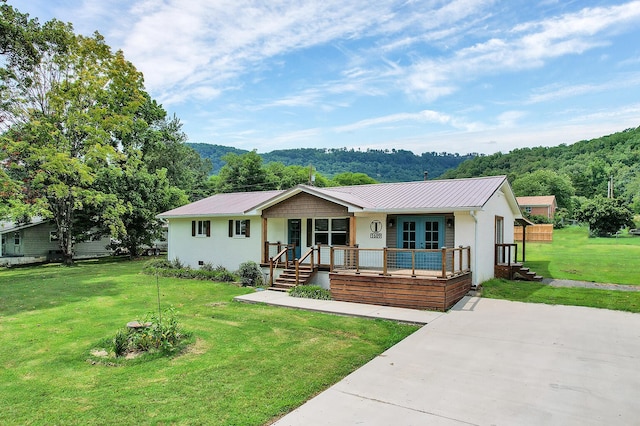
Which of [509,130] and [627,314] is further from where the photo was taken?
[509,130]

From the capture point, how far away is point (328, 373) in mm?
5652

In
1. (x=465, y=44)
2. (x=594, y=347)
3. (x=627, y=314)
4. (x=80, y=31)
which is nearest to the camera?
(x=594, y=347)

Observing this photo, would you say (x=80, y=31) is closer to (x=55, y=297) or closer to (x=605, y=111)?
(x=55, y=297)

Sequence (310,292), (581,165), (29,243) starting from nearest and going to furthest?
1. (310,292)
2. (29,243)
3. (581,165)

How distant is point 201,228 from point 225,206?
1565 millimetres

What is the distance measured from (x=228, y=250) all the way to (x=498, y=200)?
11462 millimetres

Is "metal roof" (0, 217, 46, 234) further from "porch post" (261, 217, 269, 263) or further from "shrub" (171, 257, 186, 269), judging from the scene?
"porch post" (261, 217, 269, 263)

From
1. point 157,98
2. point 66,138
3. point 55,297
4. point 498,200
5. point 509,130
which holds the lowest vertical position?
point 55,297

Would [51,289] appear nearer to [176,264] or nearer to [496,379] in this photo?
[176,264]

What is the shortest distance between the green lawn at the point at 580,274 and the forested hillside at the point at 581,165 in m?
33.7

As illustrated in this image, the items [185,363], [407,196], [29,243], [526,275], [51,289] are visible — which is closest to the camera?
[185,363]

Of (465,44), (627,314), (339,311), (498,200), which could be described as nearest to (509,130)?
(465,44)

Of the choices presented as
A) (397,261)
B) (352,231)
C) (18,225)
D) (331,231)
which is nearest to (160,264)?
(331,231)

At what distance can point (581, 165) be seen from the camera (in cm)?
6406
